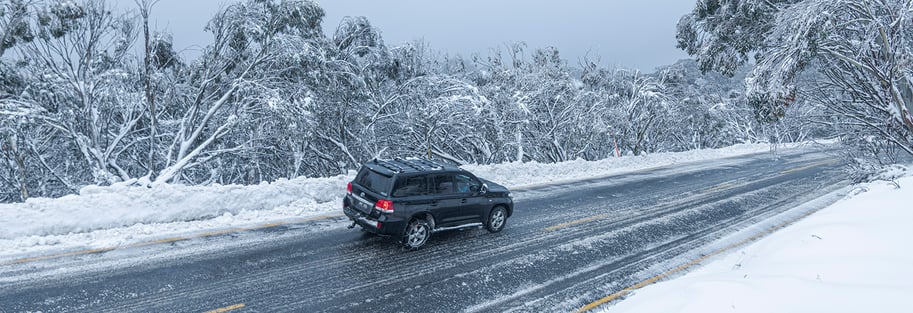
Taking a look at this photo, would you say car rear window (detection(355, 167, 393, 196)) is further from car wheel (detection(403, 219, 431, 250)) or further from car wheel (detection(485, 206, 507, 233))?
car wheel (detection(485, 206, 507, 233))

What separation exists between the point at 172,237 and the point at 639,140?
27.4 m

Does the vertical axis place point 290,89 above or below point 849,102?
above

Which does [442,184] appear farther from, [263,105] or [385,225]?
[263,105]

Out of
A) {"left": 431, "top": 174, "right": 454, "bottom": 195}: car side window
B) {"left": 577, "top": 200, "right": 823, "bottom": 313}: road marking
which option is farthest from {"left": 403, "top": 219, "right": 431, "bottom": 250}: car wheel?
{"left": 577, "top": 200, "right": 823, "bottom": 313}: road marking

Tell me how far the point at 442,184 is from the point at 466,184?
0.66m

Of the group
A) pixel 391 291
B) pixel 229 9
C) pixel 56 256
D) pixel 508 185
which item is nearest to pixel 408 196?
pixel 391 291

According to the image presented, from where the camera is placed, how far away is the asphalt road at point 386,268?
625cm

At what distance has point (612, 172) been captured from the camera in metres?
21.0

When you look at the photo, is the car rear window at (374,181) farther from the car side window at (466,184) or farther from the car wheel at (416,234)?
the car side window at (466,184)

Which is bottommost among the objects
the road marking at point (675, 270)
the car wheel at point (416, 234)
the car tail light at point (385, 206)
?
the road marking at point (675, 270)

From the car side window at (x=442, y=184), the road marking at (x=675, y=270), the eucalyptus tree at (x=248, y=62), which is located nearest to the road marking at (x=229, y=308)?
the car side window at (x=442, y=184)

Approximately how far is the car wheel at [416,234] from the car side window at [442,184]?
703 mm

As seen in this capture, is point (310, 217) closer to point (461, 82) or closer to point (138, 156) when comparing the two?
point (461, 82)

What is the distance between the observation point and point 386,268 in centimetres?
771
